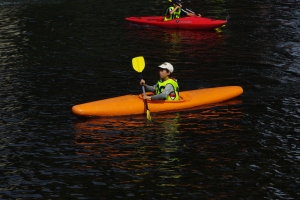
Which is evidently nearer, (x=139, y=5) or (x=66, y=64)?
(x=66, y=64)

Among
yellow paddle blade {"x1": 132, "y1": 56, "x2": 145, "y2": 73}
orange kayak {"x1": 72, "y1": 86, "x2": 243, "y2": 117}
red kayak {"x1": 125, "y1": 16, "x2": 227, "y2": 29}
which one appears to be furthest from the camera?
red kayak {"x1": 125, "y1": 16, "x2": 227, "y2": 29}

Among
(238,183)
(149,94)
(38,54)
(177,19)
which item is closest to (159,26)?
(177,19)

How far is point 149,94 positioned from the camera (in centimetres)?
1344

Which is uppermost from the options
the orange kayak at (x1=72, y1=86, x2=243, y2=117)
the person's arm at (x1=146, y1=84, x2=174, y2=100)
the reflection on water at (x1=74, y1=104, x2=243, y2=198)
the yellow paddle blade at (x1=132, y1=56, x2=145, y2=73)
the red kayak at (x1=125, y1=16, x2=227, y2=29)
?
the red kayak at (x1=125, y1=16, x2=227, y2=29)

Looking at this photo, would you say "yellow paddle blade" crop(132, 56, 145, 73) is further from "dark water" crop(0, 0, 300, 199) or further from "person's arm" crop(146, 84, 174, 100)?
"person's arm" crop(146, 84, 174, 100)

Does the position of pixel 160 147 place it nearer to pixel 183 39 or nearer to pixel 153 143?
pixel 153 143

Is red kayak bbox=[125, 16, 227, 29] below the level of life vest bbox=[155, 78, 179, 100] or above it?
above

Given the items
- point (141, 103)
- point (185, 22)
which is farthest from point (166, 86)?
point (185, 22)

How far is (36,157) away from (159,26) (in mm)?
13063

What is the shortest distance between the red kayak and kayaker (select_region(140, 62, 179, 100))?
9.00 metres

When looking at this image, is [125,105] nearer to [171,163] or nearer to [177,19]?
[171,163]

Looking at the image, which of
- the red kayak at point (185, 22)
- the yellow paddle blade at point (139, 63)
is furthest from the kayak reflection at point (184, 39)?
the yellow paddle blade at point (139, 63)

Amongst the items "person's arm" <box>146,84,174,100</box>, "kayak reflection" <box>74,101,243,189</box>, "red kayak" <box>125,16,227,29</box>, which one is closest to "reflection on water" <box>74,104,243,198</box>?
"kayak reflection" <box>74,101,243,189</box>

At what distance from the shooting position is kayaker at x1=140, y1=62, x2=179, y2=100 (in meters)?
12.9
